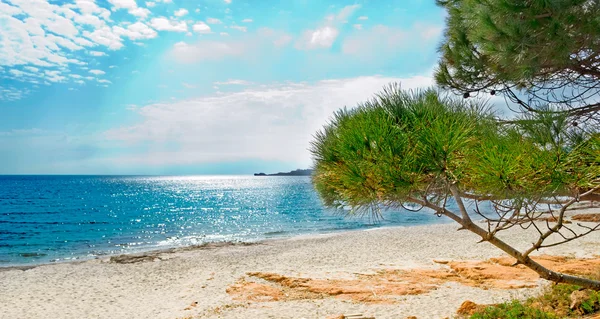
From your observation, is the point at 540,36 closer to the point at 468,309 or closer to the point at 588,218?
the point at 468,309

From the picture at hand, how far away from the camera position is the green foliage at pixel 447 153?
Answer: 340 cm

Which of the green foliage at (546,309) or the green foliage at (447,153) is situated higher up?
the green foliage at (447,153)

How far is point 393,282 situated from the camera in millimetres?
9375

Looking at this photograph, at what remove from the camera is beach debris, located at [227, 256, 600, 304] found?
8.48 m

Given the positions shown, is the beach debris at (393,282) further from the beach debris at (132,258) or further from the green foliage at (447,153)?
the beach debris at (132,258)

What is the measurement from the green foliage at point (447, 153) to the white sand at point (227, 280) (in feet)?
13.3

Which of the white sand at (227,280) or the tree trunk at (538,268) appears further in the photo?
the white sand at (227,280)

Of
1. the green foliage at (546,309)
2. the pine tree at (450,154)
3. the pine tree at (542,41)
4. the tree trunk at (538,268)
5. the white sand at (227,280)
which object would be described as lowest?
the white sand at (227,280)

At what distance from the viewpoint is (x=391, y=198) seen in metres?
3.73

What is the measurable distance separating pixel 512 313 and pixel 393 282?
391cm

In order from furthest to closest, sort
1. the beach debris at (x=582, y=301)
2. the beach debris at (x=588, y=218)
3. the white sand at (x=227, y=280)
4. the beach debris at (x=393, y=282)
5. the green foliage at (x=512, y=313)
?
the beach debris at (x=588, y=218) < the beach debris at (x=393, y=282) < the white sand at (x=227, y=280) < the beach debris at (x=582, y=301) < the green foliage at (x=512, y=313)

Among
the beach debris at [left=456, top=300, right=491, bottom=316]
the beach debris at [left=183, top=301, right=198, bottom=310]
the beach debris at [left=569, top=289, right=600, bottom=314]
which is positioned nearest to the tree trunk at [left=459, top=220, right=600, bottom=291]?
the beach debris at [left=569, top=289, right=600, bottom=314]

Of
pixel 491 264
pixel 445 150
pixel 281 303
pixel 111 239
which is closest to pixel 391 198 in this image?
pixel 445 150

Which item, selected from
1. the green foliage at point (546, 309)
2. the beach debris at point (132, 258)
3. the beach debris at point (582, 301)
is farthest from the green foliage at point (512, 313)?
the beach debris at point (132, 258)
